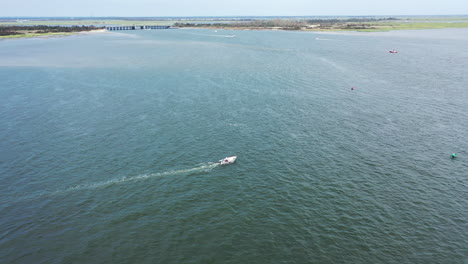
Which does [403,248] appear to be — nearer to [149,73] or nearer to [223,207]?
[223,207]

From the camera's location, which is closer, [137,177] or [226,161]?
[137,177]

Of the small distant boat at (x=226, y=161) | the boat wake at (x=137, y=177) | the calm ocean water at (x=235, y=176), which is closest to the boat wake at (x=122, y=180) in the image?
the boat wake at (x=137, y=177)

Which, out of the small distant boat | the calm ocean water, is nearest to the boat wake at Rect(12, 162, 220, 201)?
the calm ocean water

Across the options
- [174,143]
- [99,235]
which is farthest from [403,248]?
[174,143]

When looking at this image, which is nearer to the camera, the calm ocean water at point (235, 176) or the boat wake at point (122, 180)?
the calm ocean water at point (235, 176)

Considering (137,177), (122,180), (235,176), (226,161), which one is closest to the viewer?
(122,180)

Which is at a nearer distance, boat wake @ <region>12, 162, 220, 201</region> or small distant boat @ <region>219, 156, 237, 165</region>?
boat wake @ <region>12, 162, 220, 201</region>

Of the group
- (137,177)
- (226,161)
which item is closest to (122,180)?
(137,177)

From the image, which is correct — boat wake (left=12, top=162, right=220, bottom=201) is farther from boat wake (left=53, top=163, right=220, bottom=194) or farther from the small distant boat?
the small distant boat

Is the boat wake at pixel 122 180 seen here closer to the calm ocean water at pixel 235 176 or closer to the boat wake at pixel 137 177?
the boat wake at pixel 137 177

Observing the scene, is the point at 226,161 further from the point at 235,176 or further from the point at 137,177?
A: the point at 137,177
